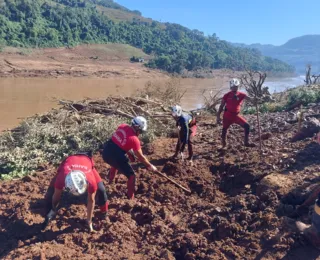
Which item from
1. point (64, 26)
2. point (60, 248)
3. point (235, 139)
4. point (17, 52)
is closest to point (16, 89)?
point (17, 52)

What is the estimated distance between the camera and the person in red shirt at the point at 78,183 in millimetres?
4352

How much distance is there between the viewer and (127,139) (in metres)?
5.44

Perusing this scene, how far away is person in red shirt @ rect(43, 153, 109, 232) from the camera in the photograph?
4.35 metres

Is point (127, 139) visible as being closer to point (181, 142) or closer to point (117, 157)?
point (117, 157)

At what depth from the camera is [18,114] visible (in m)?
17.4

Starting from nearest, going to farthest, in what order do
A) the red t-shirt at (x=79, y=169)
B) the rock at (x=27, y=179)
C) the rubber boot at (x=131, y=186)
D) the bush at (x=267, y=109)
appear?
1. the red t-shirt at (x=79, y=169)
2. the rubber boot at (x=131, y=186)
3. the rock at (x=27, y=179)
4. the bush at (x=267, y=109)

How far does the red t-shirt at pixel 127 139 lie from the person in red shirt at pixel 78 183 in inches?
23.8

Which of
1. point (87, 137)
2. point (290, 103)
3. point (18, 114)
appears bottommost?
point (18, 114)

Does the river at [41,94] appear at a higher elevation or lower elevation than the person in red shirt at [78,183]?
lower

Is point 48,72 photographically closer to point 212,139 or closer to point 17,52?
point 17,52

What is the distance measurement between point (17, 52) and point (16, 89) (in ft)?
53.5

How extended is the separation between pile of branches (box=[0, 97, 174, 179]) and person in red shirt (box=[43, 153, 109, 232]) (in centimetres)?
271

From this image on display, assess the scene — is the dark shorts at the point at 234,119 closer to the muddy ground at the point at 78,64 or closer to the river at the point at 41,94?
the river at the point at 41,94

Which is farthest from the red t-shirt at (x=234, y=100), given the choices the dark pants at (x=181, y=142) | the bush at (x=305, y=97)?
the bush at (x=305, y=97)
